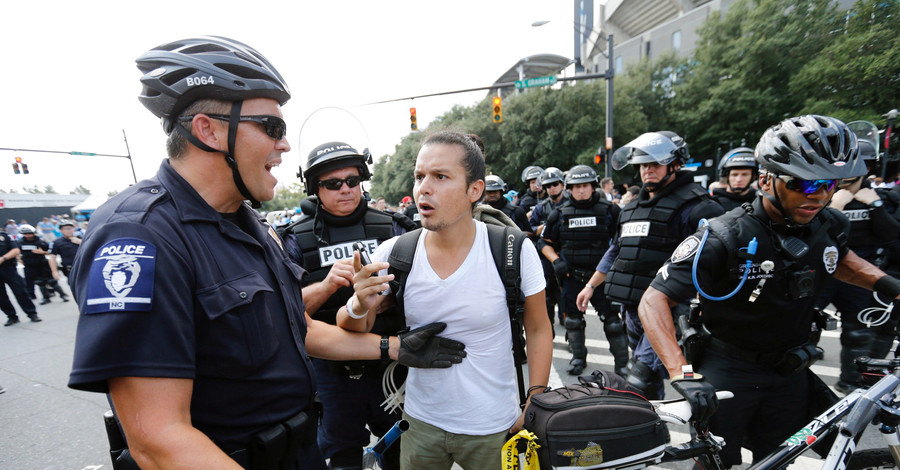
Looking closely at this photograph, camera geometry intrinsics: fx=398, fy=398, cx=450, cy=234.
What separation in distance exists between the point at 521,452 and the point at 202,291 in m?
1.25

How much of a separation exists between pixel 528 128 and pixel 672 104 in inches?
403

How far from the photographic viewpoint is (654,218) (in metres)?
3.54

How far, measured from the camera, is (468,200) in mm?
1864

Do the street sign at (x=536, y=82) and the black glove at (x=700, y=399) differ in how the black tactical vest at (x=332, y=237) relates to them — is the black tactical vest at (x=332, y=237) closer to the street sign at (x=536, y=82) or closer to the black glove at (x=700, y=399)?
the black glove at (x=700, y=399)

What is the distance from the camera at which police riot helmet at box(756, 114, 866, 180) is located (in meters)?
1.94

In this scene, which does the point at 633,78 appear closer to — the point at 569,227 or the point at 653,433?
the point at 569,227

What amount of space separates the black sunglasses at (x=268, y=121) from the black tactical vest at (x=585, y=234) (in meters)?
4.29

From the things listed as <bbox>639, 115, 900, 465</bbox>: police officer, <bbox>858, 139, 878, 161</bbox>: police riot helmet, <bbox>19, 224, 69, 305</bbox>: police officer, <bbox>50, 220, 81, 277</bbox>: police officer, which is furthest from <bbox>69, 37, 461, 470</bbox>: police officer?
<bbox>50, 220, 81, 277</bbox>: police officer

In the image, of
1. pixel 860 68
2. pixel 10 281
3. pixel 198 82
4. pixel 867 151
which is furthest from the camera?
pixel 860 68

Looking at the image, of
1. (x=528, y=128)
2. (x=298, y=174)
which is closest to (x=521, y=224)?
(x=298, y=174)

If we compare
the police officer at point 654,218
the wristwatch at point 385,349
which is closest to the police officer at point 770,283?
the police officer at point 654,218

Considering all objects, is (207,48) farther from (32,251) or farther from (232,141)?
(32,251)

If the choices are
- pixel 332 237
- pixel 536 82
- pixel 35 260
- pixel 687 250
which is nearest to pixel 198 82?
pixel 332 237

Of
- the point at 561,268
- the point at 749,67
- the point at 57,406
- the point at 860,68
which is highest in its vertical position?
the point at 749,67
